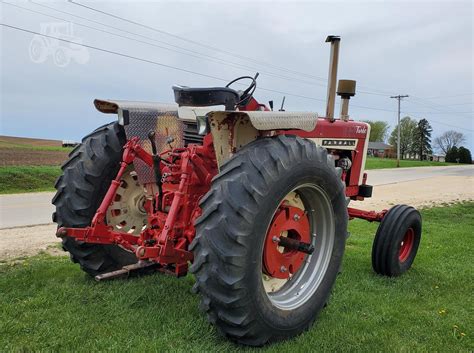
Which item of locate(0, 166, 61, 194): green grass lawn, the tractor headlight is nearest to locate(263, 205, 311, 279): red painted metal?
the tractor headlight

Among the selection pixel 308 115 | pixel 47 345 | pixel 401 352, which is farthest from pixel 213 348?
pixel 308 115

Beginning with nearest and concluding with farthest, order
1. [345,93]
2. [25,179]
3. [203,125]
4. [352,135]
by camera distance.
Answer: [203,125] < [352,135] < [345,93] < [25,179]

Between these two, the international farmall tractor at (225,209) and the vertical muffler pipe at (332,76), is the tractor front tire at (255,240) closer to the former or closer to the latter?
the international farmall tractor at (225,209)

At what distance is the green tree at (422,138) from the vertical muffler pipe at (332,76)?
85132 mm

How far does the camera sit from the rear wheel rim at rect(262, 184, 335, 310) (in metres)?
3.32

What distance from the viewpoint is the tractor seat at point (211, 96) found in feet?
11.2

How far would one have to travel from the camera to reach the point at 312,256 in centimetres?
354

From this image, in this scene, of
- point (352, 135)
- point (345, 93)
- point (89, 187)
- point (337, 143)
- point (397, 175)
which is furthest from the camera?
point (397, 175)

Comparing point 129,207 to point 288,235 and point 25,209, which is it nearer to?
point 288,235

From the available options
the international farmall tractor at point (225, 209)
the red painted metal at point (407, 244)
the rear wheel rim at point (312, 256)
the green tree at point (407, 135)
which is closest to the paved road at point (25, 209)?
the international farmall tractor at point (225, 209)

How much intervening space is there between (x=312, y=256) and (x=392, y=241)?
55.6 inches

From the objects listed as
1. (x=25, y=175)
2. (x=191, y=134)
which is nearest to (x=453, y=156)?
(x=25, y=175)

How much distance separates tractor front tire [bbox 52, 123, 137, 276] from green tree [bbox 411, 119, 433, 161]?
87.2 meters

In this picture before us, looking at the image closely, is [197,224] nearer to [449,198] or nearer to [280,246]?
[280,246]
